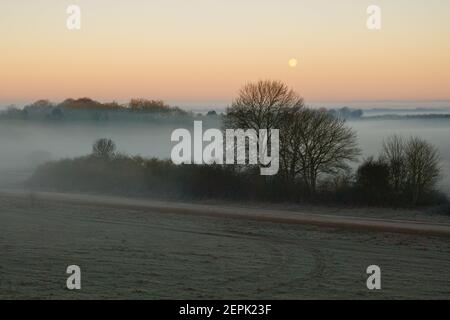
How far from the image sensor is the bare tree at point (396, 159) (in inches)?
1719

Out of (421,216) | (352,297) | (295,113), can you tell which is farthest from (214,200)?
(352,297)

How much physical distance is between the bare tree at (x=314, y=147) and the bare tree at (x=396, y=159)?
7.73 feet

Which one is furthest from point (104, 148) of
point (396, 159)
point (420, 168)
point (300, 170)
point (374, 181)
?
point (420, 168)

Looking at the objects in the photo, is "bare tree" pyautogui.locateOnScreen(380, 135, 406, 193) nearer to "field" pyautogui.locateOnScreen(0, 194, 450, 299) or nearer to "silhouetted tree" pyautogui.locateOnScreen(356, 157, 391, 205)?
"silhouetted tree" pyautogui.locateOnScreen(356, 157, 391, 205)

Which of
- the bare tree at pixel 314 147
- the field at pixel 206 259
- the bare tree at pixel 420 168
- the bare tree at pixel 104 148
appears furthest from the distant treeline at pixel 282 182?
the field at pixel 206 259

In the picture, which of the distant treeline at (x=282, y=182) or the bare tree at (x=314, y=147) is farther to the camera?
the bare tree at (x=314, y=147)

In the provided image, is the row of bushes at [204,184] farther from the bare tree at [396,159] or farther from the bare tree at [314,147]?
the bare tree at [314,147]

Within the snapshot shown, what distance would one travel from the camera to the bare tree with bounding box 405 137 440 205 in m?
42.7

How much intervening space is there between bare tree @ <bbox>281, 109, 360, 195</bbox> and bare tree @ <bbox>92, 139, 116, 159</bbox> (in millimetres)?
18483

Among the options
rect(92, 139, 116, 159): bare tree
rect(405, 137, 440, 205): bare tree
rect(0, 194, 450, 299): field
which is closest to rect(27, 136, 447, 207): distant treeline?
rect(405, 137, 440, 205): bare tree

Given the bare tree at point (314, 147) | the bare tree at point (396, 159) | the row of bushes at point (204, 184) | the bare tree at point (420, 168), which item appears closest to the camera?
the row of bushes at point (204, 184)

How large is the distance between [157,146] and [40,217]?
1391 inches

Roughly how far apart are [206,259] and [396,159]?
29.3 m
